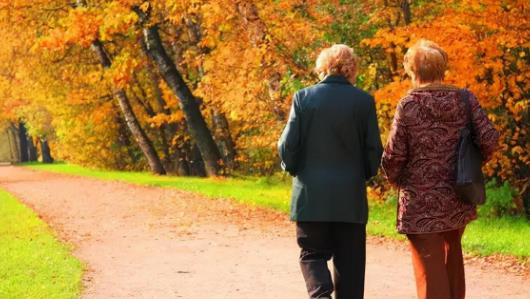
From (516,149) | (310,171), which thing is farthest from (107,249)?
(310,171)

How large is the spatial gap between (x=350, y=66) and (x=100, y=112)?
2978 centimetres

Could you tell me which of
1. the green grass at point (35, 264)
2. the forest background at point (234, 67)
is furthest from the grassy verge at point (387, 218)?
the green grass at point (35, 264)

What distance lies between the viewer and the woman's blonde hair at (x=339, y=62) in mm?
5887

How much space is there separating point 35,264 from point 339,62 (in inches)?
234

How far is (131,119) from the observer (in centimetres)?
3181

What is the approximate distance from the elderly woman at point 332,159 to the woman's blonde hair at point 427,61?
0.48 metres

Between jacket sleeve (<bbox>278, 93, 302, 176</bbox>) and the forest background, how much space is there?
5560mm

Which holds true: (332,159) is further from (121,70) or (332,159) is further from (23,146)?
(23,146)

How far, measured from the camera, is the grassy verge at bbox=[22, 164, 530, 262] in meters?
10.6

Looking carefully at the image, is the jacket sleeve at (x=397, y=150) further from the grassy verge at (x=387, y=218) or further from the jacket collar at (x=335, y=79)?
the grassy verge at (x=387, y=218)

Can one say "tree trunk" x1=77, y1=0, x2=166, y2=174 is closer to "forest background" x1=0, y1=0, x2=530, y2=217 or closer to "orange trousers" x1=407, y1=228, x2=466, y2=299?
"forest background" x1=0, y1=0, x2=530, y2=217

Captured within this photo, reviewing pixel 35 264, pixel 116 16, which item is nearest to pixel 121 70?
pixel 116 16

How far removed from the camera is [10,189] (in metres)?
29.2

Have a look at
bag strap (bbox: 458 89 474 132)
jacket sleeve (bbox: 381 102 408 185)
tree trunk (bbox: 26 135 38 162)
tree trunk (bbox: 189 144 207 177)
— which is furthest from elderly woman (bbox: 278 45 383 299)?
tree trunk (bbox: 26 135 38 162)
